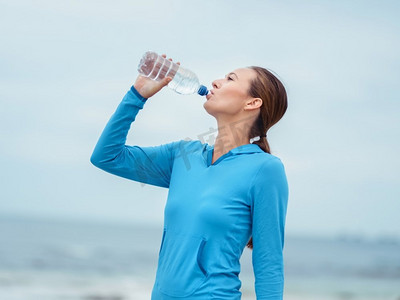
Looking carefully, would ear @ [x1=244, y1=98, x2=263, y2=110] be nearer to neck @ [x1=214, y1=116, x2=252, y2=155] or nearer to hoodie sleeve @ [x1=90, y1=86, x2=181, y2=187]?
neck @ [x1=214, y1=116, x2=252, y2=155]

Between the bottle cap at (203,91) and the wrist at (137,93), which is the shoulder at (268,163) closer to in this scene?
the bottle cap at (203,91)

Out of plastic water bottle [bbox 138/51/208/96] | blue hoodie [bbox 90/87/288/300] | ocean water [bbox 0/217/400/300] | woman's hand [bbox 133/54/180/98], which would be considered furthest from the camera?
ocean water [bbox 0/217/400/300]

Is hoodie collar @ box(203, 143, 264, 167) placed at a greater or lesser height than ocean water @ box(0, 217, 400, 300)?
lesser

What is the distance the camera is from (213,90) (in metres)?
2.47

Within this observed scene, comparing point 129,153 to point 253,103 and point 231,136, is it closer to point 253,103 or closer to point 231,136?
point 231,136

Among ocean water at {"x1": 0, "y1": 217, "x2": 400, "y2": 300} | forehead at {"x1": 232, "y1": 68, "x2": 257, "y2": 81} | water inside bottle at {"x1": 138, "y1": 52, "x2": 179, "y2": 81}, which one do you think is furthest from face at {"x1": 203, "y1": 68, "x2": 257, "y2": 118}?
ocean water at {"x1": 0, "y1": 217, "x2": 400, "y2": 300}

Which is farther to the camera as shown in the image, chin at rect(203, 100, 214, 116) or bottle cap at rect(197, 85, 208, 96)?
bottle cap at rect(197, 85, 208, 96)

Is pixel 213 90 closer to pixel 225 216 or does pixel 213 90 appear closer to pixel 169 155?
pixel 169 155

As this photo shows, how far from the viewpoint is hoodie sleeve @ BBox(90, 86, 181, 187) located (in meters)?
2.50

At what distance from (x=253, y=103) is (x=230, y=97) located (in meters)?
0.10

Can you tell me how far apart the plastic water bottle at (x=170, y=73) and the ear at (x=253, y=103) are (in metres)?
0.23

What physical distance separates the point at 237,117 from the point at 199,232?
542mm

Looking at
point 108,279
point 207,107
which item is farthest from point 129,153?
point 108,279

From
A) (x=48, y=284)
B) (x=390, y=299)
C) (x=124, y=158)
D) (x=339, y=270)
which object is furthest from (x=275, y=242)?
(x=339, y=270)
